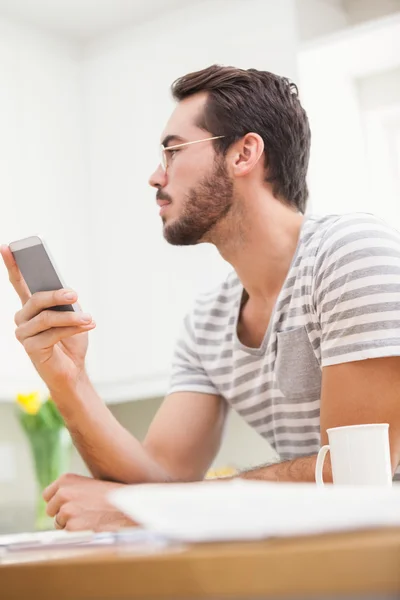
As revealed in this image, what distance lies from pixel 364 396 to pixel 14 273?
655mm

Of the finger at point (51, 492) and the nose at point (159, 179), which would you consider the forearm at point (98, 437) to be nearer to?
the finger at point (51, 492)

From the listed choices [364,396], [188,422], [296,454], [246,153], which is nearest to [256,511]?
[364,396]

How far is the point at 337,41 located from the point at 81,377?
1394 mm

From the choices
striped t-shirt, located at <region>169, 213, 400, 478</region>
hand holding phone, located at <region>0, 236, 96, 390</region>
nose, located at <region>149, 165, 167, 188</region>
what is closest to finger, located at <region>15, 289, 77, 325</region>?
hand holding phone, located at <region>0, 236, 96, 390</region>

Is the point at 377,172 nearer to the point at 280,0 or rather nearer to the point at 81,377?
the point at 280,0

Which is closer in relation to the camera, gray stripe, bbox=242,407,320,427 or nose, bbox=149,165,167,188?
gray stripe, bbox=242,407,320,427

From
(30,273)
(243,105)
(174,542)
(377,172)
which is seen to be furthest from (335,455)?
(377,172)

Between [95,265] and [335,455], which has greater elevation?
[95,265]

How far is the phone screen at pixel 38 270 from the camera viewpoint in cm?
135

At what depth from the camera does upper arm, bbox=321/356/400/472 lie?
1.21 meters

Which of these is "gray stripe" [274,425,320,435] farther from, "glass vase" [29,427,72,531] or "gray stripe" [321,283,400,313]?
"glass vase" [29,427,72,531]

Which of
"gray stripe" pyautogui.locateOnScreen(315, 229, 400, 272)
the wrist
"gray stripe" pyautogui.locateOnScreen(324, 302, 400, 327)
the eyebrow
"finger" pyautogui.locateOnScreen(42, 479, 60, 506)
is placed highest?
the eyebrow

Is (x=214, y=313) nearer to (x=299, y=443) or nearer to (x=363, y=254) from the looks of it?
(x=299, y=443)

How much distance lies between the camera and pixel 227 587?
0.32 meters
